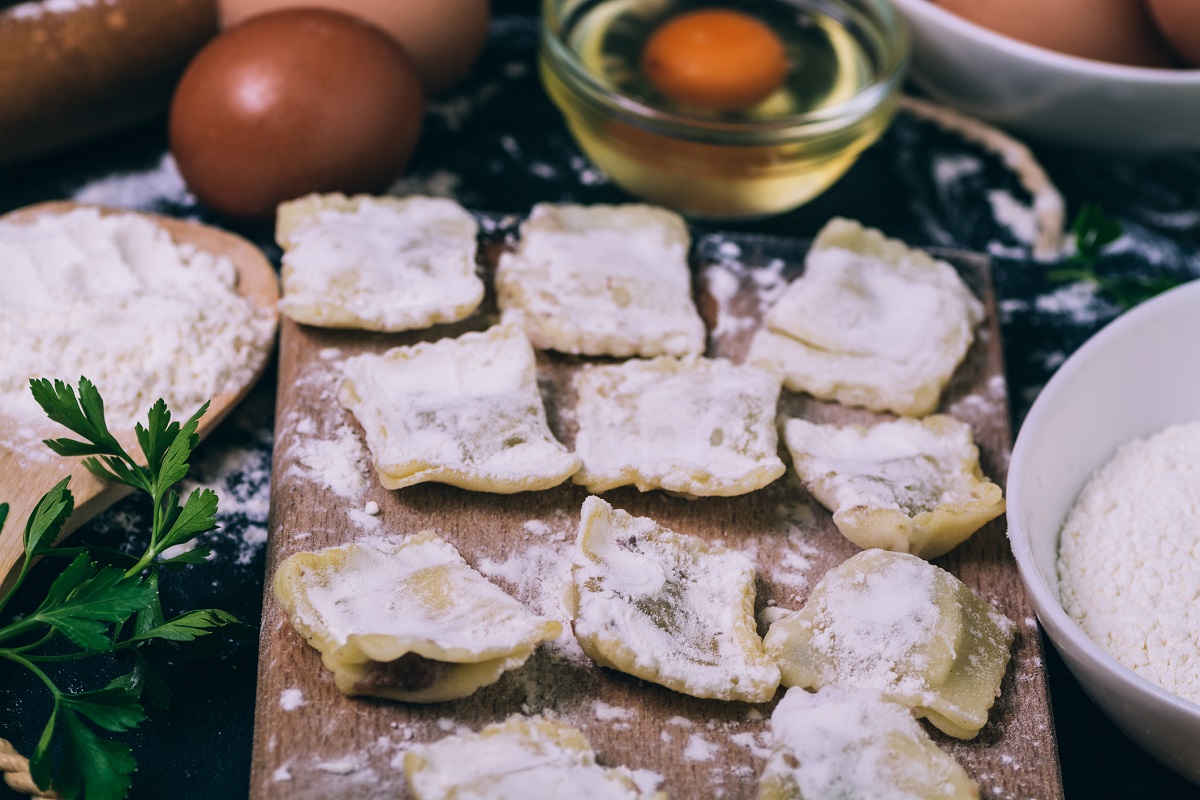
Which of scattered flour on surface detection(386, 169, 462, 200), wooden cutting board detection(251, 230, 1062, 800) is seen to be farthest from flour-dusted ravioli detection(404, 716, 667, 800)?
scattered flour on surface detection(386, 169, 462, 200)

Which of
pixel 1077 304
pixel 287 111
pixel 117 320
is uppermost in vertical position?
pixel 287 111

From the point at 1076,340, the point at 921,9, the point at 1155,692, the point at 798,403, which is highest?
the point at 921,9

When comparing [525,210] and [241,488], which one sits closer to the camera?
[241,488]

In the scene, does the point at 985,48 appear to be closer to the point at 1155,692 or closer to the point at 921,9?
the point at 921,9

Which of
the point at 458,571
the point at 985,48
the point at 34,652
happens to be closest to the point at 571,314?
the point at 458,571

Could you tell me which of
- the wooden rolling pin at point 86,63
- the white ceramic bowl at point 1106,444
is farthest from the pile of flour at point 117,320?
the white ceramic bowl at point 1106,444

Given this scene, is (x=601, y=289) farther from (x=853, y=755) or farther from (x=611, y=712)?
(x=853, y=755)

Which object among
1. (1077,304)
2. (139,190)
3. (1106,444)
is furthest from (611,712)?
(139,190)
